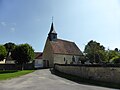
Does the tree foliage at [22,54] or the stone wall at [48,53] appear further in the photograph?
the stone wall at [48,53]

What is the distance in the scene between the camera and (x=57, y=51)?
51969 mm

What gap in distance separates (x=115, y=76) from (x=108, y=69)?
1.39 metres

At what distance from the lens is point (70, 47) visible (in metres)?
58.3

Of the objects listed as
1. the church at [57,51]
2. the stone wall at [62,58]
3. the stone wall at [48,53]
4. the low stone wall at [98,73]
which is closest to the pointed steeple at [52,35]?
the church at [57,51]

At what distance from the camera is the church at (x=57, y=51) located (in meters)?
51.7

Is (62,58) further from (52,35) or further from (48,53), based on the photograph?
(52,35)

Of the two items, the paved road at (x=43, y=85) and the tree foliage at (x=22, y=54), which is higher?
the tree foliage at (x=22, y=54)

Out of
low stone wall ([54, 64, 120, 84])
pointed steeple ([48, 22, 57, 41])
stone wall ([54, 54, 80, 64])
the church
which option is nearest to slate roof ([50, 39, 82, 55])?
the church

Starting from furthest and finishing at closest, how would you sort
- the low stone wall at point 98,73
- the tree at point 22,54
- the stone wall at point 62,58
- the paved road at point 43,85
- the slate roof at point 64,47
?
the slate roof at point 64,47
the stone wall at point 62,58
the tree at point 22,54
the low stone wall at point 98,73
the paved road at point 43,85

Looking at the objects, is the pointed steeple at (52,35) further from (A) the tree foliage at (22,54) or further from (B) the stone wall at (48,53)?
(A) the tree foliage at (22,54)

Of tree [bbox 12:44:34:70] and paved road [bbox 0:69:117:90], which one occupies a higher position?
tree [bbox 12:44:34:70]

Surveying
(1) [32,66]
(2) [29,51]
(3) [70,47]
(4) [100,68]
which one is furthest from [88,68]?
(3) [70,47]

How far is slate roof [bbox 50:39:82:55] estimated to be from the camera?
52.5 meters

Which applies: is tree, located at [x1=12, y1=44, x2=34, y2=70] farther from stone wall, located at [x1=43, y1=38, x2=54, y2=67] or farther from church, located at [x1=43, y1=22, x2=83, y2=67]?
stone wall, located at [x1=43, y1=38, x2=54, y2=67]
